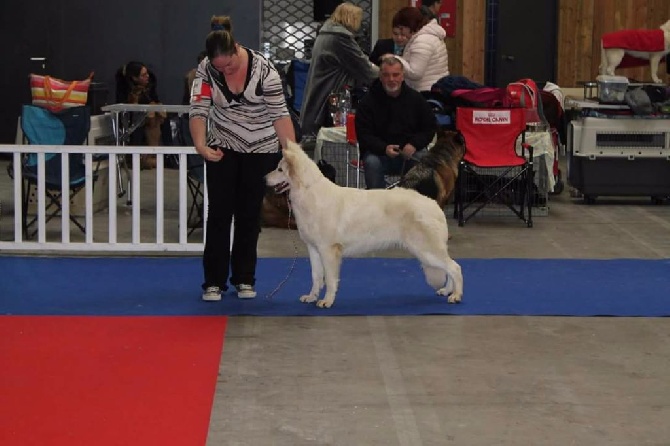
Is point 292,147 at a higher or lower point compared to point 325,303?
higher

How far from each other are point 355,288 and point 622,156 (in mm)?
3809

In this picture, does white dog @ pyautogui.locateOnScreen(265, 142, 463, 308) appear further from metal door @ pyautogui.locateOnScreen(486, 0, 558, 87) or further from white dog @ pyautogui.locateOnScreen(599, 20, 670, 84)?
metal door @ pyautogui.locateOnScreen(486, 0, 558, 87)

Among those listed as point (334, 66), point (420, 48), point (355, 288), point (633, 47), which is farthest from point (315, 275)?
point (633, 47)

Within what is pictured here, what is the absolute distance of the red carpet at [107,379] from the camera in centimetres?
356

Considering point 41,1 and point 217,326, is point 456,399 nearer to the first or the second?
point 217,326

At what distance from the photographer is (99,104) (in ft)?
31.7

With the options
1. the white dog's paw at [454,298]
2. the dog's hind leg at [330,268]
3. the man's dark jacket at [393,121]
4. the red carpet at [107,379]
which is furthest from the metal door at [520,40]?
the red carpet at [107,379]

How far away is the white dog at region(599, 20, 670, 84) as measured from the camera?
10.0 metres

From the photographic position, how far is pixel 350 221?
17.4 feet

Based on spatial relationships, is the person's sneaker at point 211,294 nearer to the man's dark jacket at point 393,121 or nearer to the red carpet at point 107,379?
the red carpet at point 107,379

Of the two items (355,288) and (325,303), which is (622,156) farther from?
(325,303)

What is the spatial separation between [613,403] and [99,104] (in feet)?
22.0

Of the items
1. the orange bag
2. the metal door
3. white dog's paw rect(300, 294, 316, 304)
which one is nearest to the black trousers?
white dog's paw rect(300, 294, 316, 304)

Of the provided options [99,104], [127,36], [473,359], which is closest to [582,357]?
[473,359]
